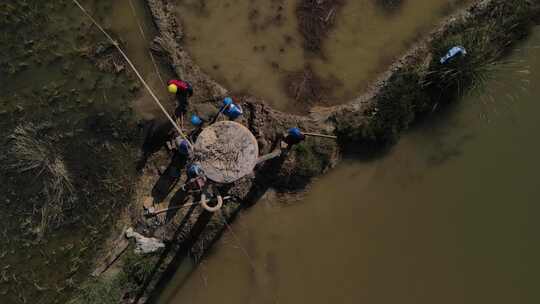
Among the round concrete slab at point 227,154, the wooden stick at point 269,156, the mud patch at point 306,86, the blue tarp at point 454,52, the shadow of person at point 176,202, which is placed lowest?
the shadow of person at point 176,202

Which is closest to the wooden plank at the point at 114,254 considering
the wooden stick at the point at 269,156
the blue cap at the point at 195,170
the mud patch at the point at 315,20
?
the blue cap at the point at 195,170

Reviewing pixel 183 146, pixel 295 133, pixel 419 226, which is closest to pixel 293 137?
pixel 295 133

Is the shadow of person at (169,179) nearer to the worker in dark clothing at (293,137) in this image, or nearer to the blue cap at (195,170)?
the blue cap at (195,170)

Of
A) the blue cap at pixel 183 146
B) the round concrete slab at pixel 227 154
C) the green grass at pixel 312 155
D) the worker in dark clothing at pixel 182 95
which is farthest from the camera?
the green grass at pixel 312 155

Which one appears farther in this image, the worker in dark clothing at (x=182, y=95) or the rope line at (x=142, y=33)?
the rope line at (x=142, y=33)

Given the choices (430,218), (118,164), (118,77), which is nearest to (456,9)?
(430,218)

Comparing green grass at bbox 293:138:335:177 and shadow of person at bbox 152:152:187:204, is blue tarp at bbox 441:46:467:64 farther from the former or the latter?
shadow of person at bbox 152:152:187:204

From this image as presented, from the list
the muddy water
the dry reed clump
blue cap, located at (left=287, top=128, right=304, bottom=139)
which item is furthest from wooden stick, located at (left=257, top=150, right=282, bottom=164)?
the dry reed clump

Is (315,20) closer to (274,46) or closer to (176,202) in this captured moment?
(274,46)
